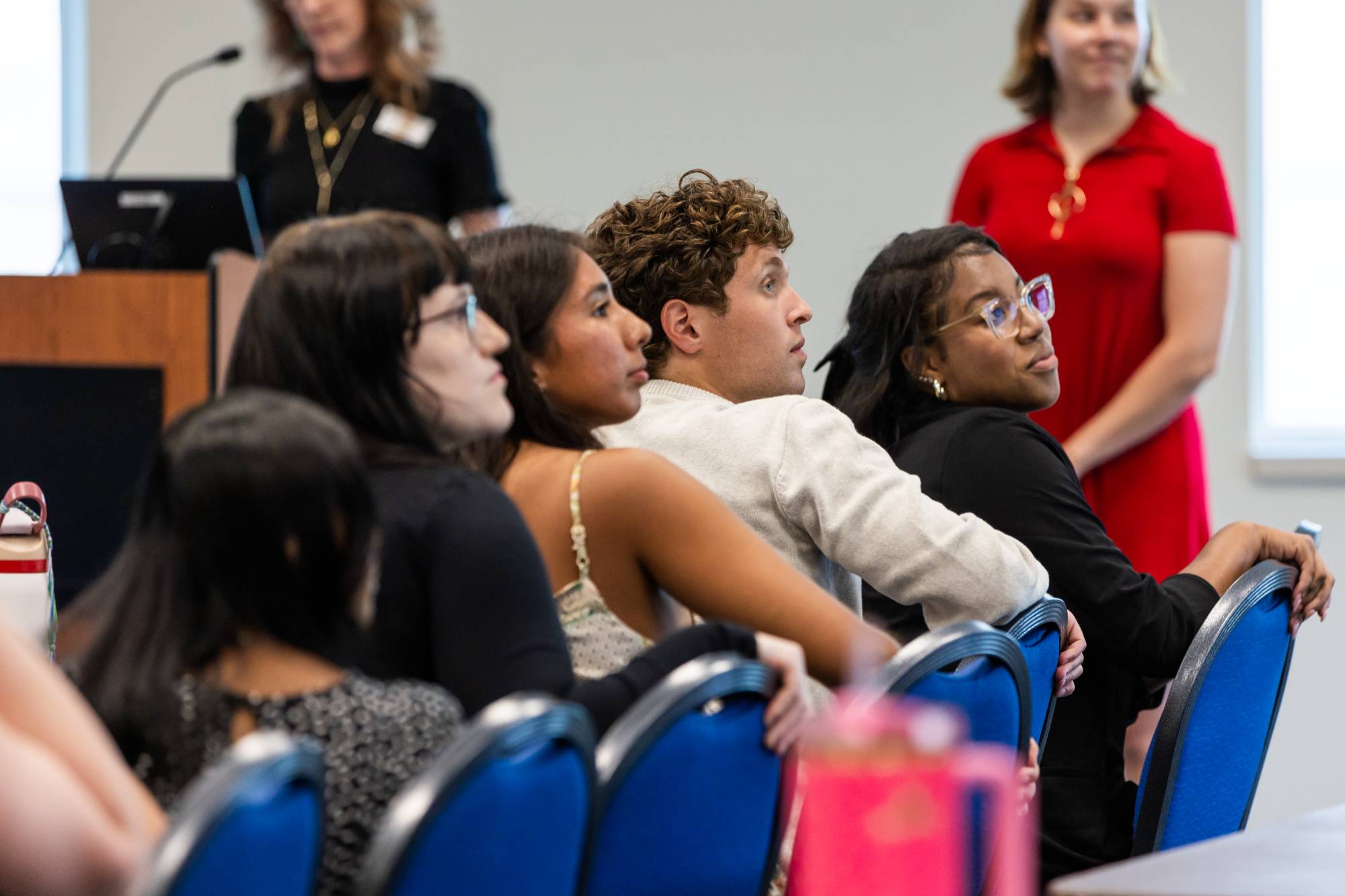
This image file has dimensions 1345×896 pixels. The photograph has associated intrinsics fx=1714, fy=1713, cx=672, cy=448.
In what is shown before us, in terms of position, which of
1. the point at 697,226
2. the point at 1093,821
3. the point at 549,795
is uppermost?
the point at 697,226

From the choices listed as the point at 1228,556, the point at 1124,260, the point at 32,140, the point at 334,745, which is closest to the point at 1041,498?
the point at 1228,556

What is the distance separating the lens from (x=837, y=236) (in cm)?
489

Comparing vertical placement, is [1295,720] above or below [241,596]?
below

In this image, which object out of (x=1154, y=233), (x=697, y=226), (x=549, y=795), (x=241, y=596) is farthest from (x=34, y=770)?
(x=1154, y=233)

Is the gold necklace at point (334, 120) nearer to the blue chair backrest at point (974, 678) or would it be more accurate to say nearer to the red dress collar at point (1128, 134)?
the red dress collar at point (1128, 134)

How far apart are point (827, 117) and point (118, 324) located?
2.37 metres

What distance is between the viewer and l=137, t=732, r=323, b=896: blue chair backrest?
86cm

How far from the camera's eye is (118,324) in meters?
3.21

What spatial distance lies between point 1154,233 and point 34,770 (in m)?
2.93

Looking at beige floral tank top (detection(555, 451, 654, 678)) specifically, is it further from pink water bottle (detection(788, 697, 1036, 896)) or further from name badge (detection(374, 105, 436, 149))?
name badge (detection(374, 105, 436, 149))

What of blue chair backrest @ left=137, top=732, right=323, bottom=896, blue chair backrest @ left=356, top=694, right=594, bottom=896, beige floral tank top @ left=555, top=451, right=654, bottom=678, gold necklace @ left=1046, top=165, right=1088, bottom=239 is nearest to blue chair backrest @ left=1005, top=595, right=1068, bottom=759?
beige floral tank top @ left=555, top=451, right=654, bottom=678

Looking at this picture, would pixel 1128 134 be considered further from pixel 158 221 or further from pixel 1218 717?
pixel 158 221

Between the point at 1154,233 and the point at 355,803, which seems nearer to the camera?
the point at 355,803

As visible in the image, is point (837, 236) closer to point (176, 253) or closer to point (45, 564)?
point (176, 253)
